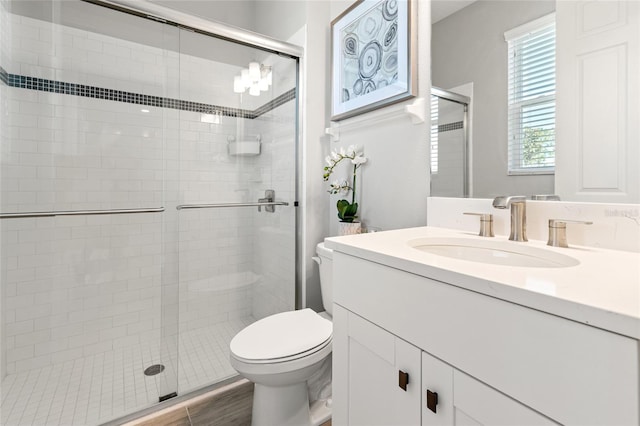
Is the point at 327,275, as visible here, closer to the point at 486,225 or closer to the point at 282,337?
the point at 282,337

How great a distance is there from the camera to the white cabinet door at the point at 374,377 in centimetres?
70

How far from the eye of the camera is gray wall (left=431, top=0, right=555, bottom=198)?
3.27 feet

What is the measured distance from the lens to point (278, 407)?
125 centimetres

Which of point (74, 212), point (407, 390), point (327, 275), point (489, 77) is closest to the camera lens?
point (407, 390)

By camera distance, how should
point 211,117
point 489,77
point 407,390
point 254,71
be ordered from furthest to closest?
point 254,71 < point 211,117 < point 489,77 < point 407,390

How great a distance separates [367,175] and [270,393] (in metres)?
1.11

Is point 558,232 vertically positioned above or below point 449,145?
below

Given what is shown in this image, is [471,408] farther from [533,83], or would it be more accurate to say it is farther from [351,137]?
[351,137]

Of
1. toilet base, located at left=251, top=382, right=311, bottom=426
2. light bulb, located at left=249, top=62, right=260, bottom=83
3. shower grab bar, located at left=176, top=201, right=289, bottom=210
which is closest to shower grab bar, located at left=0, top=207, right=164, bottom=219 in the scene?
shower grab bar, located at left=176, top=201, right=289, bottom=210

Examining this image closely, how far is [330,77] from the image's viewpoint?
1894 mm

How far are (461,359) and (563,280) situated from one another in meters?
0.23

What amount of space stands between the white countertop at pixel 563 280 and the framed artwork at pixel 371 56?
0.88 meters

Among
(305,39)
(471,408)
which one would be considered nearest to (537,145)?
(471,408)

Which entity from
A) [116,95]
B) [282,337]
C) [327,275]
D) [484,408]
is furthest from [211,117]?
[484,408]
